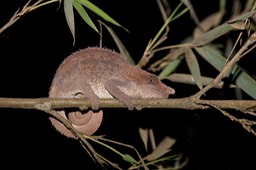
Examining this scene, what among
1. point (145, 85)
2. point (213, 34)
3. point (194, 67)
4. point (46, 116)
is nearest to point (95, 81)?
A: point (145, 85)

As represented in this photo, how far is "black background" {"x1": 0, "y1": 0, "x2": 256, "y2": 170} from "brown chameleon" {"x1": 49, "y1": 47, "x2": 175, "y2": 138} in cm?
103

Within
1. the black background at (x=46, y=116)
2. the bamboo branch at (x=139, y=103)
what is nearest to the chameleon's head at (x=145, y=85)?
the bamboo branch at (x=139, y=103)

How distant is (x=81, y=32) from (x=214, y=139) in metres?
2.09

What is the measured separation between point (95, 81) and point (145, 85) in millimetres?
332

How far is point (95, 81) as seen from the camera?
268cm

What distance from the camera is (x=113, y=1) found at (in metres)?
5.73

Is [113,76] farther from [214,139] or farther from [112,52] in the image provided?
[214,139]

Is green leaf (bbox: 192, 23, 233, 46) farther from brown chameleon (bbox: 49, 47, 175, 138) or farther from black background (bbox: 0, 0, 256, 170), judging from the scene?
black background (bbox: 0, 0, 256, 170)

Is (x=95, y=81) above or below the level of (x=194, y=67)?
above

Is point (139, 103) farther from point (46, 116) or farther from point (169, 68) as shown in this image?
point (46, 116)

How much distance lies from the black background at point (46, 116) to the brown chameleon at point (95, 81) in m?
1.03

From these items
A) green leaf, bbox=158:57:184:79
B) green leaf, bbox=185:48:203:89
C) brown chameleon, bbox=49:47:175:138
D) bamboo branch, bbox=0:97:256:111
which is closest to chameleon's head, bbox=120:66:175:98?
brown chameleon, bbox=49:47:175:138

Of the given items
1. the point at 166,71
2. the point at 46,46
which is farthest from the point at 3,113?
the point at 166,71

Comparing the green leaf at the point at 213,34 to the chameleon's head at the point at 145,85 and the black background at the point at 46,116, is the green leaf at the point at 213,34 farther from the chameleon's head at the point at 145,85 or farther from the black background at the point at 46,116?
the black background at the point at 46,116
